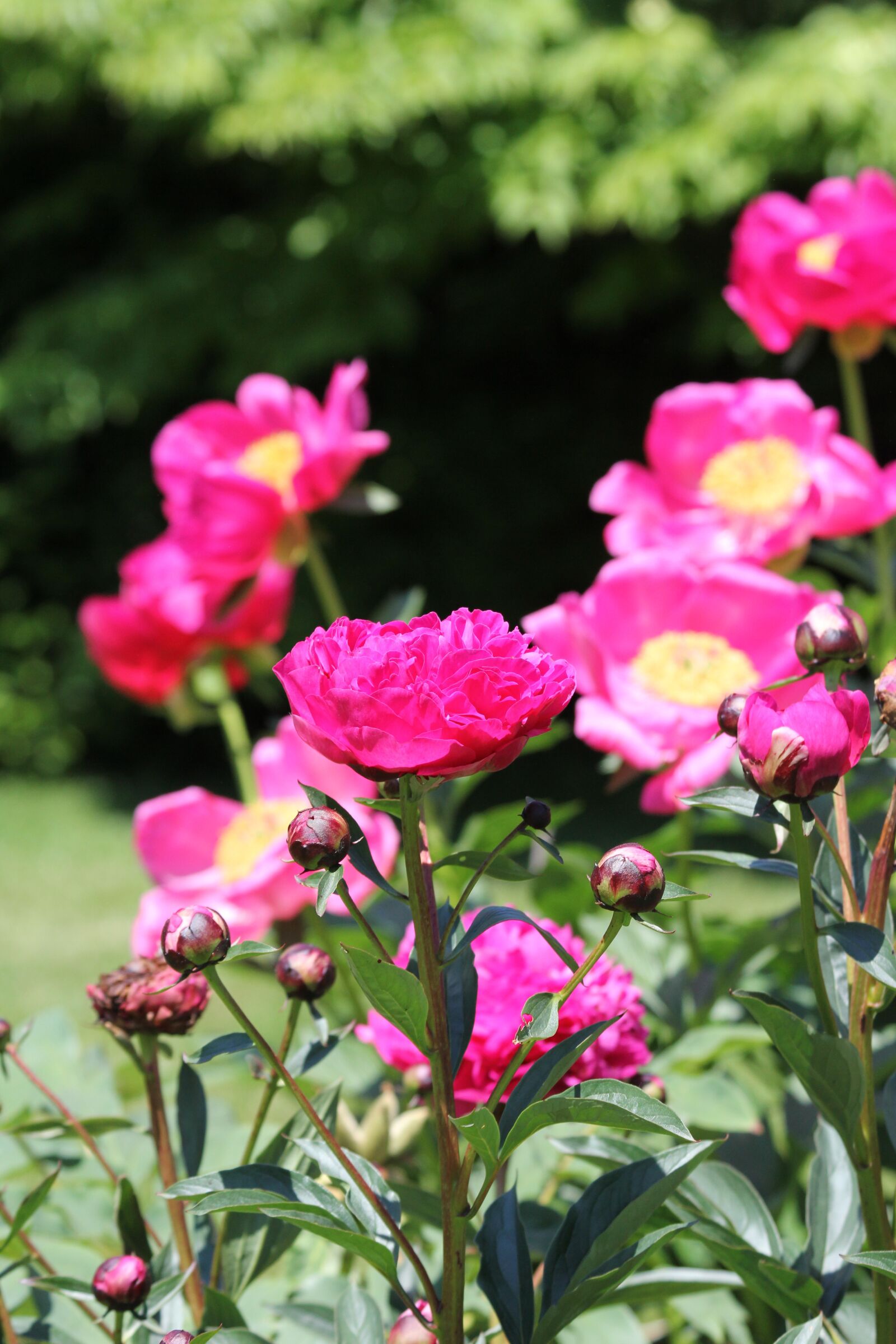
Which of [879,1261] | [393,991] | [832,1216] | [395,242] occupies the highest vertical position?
[393,991]

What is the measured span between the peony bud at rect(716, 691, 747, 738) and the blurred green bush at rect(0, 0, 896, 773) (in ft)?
8.98

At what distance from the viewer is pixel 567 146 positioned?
3553 millimetres

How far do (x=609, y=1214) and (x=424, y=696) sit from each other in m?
0.19

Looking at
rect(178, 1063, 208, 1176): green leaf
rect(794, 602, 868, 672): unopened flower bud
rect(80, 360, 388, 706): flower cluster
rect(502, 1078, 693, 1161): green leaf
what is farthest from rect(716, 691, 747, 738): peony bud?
rect(80, 360, 388, 706): flower cluster

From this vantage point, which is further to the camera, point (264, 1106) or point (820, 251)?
point (820, 251)

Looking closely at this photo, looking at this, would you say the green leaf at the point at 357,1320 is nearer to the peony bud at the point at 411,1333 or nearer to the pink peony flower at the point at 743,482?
the peony bud at the point at 411,1333

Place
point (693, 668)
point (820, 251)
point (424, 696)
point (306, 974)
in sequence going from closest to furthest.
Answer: point (424, 696)
point (306, 974)
point (693, 668)
point (820, 251)

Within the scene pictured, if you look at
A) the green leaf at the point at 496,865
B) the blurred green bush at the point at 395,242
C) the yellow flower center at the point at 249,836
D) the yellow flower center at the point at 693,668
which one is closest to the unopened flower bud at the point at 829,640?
the green leaf at the point at 496,865

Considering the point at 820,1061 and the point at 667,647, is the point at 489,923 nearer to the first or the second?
the point at 820,1061

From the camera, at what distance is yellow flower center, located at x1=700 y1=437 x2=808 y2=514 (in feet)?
2.56

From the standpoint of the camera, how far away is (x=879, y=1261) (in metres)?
0.38

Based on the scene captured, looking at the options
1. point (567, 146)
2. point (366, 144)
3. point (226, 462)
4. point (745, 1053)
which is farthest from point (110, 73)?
point (745, 1053)

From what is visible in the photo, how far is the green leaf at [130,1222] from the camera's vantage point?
0.49m

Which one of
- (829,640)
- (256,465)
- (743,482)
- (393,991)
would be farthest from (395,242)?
(393,991)
